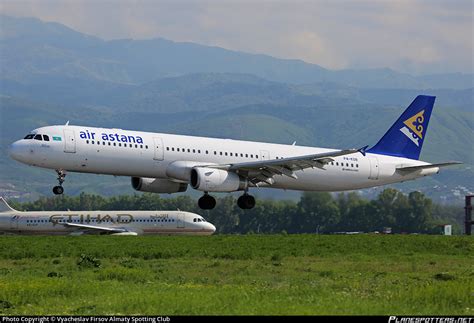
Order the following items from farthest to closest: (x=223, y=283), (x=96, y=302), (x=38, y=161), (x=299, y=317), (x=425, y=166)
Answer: (x=425, y=166) → (x=38, y=161) → (x=223, y=283) → (x=96, y=302) → (x=299, y=317)

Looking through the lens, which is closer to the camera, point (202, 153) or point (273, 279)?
point (273, 279)

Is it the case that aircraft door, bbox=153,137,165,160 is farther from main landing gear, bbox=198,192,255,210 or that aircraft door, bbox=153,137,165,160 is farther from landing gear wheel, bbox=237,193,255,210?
landing gear wheel, bbox=237,193,255,210

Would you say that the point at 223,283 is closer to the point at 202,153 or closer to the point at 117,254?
the point at 117,254

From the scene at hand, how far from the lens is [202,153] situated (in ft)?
202

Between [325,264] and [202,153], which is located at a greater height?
[202,153]

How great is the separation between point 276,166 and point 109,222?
140ft

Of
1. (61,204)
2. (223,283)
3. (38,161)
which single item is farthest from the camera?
(61,204)

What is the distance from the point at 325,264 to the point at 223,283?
33.2 ft

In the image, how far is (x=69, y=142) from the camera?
57406mm

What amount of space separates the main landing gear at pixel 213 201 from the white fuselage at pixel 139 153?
79.0 inches

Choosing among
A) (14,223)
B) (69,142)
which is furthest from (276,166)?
(14,223)

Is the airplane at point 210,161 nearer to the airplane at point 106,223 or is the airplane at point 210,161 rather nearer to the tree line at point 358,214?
the airplane at point 106,223

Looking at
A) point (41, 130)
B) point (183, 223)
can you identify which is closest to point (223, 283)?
point (41, 130)

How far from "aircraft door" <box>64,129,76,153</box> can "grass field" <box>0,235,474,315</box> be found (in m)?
5.29
